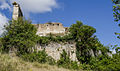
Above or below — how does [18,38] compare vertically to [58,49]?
above

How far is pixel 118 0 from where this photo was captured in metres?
4.43

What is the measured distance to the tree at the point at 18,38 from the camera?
12.0 meters

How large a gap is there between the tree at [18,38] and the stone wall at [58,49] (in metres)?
2.01

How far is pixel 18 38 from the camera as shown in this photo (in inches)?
482

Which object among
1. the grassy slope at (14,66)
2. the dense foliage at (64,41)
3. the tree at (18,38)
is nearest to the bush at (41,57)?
the dense foliage at (64,41)

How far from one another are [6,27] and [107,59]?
12.4 metres

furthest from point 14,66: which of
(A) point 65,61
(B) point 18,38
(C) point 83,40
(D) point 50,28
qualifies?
(D) point 50,28

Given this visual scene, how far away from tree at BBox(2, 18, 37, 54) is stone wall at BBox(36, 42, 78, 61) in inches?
Answer: 79.0

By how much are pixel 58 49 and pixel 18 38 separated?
4.79m

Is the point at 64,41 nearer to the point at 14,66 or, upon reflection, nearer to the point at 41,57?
the point at 41,57

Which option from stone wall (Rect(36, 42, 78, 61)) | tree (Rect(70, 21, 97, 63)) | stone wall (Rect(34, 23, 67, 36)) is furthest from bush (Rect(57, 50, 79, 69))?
stone wall (Rect(34, 23, 67, 36))

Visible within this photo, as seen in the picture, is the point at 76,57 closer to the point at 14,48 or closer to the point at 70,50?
the point at 70,50

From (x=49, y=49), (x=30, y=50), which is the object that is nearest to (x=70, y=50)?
(x=49, y=49)

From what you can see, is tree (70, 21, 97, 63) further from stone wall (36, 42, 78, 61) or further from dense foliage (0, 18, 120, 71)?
stone wall (36, 42, 78, 61)
